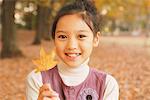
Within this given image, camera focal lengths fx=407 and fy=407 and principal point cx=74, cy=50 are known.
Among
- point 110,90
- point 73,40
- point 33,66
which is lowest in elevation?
point 33,66

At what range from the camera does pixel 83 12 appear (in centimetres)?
196

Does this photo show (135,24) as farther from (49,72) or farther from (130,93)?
(49,72)

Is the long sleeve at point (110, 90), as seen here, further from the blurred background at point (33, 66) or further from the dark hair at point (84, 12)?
the blurred background at point (33, 66)

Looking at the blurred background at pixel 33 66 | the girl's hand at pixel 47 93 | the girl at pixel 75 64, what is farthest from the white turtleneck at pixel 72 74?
the blurred background at pixel 33 66

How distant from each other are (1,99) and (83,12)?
5527mm

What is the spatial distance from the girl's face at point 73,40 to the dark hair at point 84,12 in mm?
21

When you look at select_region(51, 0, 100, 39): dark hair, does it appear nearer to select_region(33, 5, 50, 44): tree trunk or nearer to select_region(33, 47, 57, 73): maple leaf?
select_region(33, 47, 57, 73): maple leaf

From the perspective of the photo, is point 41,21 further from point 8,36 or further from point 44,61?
point 44,61

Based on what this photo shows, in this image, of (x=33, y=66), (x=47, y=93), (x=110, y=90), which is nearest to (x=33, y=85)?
(x=47, y=93)

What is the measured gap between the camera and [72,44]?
187 centimetres

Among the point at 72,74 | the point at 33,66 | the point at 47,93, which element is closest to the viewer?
the point at 47,93

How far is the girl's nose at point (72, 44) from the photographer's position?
1873 millimetres

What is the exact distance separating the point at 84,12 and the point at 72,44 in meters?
0.19

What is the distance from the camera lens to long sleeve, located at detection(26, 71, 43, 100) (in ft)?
6.53
